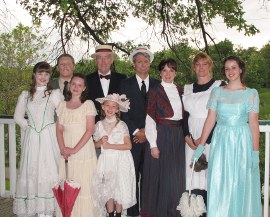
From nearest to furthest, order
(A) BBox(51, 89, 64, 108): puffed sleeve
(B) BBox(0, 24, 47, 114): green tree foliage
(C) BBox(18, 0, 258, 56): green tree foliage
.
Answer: (A) BBox(51, 89, 64, 108): puffed sleeve < (C) BBox(18, 0, 258, 56): green tree foliage < (B) BBox(0, 24, 47, 114): green tree foliage

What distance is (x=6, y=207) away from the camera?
4.26 metres

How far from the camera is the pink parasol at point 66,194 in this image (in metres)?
3.20

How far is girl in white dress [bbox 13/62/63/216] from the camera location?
11.4ft

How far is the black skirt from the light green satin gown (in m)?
0.30

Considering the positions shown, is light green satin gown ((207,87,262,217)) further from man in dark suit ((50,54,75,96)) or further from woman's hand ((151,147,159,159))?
man in dark suit ((50,54,75,96))

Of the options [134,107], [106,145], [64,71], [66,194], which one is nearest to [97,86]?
[64,71]

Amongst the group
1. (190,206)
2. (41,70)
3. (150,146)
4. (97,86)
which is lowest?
(190,206)

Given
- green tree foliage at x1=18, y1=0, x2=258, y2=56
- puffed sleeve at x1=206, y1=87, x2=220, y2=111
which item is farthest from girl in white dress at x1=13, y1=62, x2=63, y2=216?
green tree foliage at x1=18, y1=0, x2=258, y2=56

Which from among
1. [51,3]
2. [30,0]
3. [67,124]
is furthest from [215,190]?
[30,0]

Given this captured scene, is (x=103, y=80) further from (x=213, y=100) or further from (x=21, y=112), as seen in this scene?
(x=213, y=100)

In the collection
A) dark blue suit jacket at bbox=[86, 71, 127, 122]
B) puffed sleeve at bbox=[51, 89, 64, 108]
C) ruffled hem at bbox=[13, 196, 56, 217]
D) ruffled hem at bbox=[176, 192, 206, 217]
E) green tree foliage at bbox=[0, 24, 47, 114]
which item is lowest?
ruffled hem at bbox=[13, 196, 56, 217]

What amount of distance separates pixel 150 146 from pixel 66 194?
81 centimetres

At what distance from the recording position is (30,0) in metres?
Answer: 7.22

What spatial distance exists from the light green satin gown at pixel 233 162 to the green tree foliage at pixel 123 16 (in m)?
3.76
